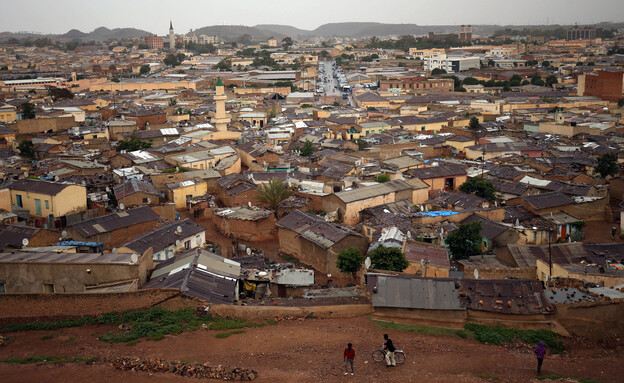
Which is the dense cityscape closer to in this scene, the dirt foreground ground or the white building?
the dirt foreground ground

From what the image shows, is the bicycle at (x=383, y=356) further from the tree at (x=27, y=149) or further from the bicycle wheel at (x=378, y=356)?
the tree at (x=27, y=149)

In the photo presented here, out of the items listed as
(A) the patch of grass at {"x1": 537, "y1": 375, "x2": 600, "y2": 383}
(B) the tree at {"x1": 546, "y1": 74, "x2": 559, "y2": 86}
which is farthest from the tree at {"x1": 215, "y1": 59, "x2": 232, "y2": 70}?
(A) the patch of grass at {"x1": 537, "y1": 375, "x2": 600, "y2": 383}

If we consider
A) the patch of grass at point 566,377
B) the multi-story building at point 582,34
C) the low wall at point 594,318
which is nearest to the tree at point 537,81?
the low wall at point 594,318

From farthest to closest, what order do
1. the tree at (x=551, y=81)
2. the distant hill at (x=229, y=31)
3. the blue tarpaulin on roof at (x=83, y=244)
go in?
the distant hill at (x=229, y=31) < the tree at (x=551, y=81) < the blue tarpaulin on roof at (x=83, y=244)

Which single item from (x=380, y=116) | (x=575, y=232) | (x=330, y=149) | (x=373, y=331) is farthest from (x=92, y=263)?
(x=380, y=116)

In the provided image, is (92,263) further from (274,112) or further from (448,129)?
(274,112)

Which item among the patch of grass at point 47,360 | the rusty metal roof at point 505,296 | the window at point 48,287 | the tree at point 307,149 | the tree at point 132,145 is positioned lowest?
the patch of grass at point 47,360
